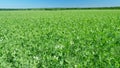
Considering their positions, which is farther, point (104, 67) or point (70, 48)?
point (70, 48)

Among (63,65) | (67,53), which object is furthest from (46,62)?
(67,53)

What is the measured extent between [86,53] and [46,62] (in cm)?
94

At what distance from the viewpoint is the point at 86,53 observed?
587cm

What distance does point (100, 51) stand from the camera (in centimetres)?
627

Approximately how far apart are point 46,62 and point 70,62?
467 mm

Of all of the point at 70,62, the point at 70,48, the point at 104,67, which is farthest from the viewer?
the point at 70,48

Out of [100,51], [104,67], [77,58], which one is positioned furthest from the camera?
[100,51]

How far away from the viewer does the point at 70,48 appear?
6.79 meters

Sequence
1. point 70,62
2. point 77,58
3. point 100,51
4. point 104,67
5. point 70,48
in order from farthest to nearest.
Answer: point 70,48
point 100,51
point 77,58
point 70,62
point 104,67

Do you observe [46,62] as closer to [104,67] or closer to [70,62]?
[70,62]

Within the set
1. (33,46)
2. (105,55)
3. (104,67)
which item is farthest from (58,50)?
(104,67)

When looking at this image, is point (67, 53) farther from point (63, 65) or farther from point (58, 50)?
point (63, 65)

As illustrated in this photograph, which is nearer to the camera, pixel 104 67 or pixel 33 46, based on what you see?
pixel 104 67

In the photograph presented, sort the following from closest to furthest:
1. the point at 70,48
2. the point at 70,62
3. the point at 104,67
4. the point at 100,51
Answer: the point at 104,67 → the point at 70,62 → the point at 100,51 → the point at 70,48
